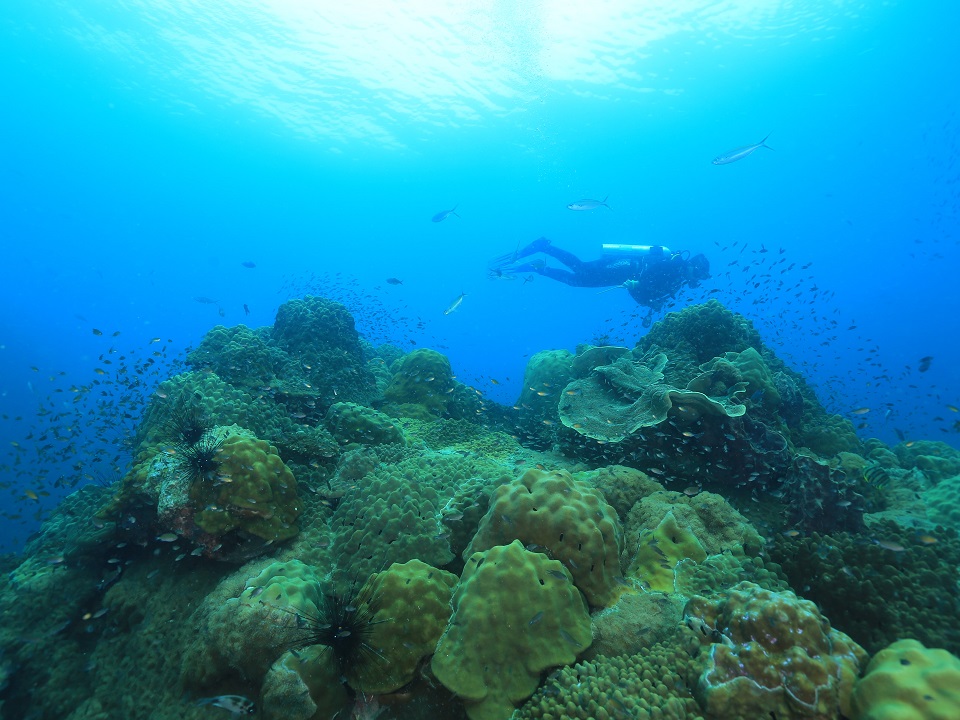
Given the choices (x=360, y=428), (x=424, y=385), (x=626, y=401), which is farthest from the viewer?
(x=424, y=385)

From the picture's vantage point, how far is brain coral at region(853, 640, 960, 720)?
2.32 m

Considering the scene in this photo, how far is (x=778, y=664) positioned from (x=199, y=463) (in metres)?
7.03

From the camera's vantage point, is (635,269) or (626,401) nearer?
(626,401)

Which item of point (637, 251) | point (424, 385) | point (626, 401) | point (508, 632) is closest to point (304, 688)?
point (508, 632)

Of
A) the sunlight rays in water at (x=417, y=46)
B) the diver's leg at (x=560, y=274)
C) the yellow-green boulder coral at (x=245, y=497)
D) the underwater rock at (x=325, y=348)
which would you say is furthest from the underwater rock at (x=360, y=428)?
the sunlight rays in water at (x=417, y=46)

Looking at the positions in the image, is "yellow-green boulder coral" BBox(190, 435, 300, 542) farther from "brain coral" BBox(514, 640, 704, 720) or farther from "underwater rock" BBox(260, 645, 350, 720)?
"brain coral" BBox(514, 640, 704, 720)

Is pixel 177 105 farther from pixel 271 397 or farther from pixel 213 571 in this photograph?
pixel 213 571

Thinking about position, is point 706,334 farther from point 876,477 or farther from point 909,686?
point 909,686

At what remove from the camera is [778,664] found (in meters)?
3.06

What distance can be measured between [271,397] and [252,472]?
4092 mm

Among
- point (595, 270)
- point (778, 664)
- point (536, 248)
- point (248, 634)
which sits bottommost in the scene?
point (248, 634)

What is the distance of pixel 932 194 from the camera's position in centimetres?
7656

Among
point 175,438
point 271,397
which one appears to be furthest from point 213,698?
point 271,397

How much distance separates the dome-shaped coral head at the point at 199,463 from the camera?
5.86 metres
